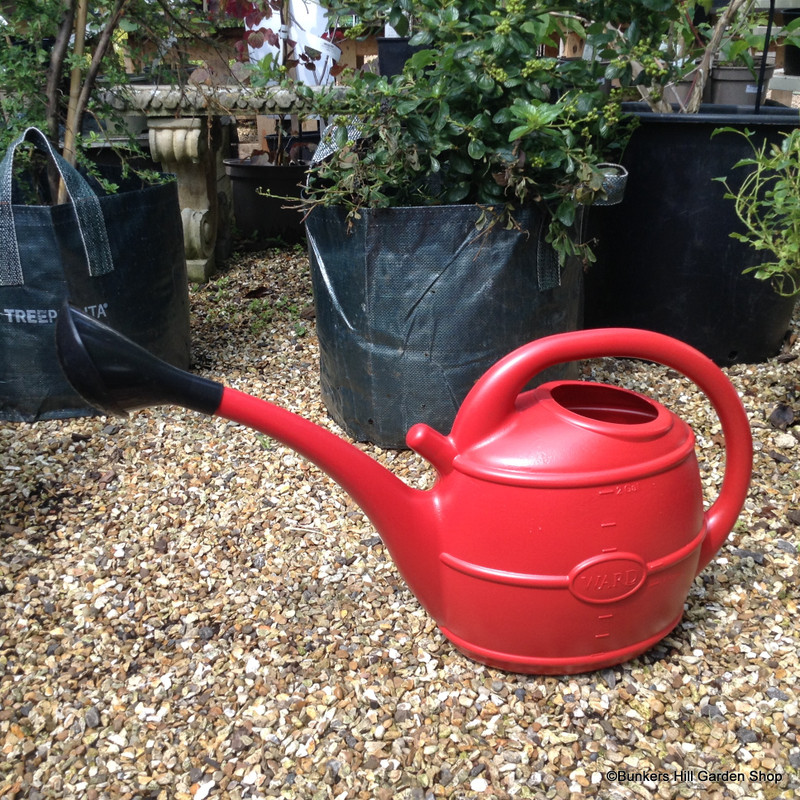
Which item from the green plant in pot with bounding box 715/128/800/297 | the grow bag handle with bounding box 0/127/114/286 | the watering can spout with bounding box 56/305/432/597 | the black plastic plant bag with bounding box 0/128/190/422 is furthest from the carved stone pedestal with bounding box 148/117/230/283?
the watering can spout with bounding box 56/305/432/597

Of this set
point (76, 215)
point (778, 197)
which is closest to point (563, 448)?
point (778, 197)

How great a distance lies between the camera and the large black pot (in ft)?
7.76

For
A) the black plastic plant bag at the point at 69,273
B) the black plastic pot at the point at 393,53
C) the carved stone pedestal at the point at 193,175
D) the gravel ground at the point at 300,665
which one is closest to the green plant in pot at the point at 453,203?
the gravel ground at the point at 300,665

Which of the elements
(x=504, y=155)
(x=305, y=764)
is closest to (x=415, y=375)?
(x=504, y=155)

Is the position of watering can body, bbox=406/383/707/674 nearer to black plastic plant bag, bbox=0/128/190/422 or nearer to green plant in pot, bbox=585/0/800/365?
green plant in pot, bbox=585/0/800/365

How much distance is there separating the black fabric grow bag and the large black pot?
500 mm

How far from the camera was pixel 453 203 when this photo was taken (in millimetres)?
1955

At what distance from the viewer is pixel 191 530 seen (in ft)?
6.14

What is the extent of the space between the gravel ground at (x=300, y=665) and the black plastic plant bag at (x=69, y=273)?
25cm

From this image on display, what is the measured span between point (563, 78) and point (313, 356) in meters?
1.23

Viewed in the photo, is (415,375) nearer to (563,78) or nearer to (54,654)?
(563,78)

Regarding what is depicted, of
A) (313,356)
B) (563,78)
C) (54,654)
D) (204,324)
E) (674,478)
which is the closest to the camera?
(674,478)

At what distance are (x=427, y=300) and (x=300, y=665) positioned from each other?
0.91 m

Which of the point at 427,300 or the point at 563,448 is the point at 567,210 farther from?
the point at 563,448
